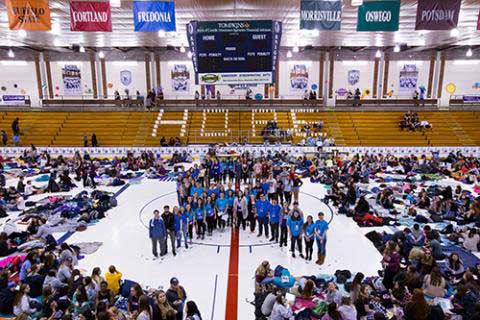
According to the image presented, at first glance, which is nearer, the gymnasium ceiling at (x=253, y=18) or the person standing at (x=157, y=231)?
the person standing at (x=157, y=231)

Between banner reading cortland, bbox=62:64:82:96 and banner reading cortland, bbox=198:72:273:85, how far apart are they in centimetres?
2484

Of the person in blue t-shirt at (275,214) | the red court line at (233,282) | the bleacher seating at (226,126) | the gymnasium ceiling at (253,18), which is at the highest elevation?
the gymnasium ceiling at (253,18)

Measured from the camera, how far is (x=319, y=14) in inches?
446

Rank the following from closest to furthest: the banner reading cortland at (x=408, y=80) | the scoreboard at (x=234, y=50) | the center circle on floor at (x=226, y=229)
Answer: the center circle on floor at (x=226, y=229) < the scoreboard at (x=234, y=50) < the banner reading cortland at (x=408, y=80)

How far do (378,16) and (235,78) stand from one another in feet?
18.6

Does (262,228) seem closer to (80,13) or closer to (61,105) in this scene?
(80,13)

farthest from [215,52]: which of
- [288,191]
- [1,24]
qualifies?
[1,24]

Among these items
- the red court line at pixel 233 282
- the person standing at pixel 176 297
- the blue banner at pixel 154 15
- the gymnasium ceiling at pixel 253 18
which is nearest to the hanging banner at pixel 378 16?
the gymnasium ceiling at pixel 253 18

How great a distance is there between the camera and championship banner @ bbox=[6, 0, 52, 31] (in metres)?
10.9

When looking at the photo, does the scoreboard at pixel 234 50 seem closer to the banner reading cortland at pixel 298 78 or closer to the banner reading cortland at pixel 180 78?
the banner reading cortland at pixel 180 78

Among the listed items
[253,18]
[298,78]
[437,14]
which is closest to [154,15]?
[253,18]

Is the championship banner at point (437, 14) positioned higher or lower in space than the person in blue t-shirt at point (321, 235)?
higher

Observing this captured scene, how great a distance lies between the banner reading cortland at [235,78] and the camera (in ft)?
45.7

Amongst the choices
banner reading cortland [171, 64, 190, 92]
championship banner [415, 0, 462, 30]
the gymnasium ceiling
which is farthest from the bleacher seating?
championship banner [415, 0, 462, 30]
